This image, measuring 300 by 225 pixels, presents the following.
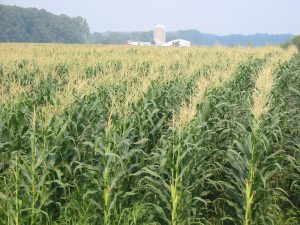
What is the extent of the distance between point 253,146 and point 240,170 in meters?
0.37

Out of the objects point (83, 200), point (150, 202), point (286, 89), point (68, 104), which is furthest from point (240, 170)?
point (286, 89)

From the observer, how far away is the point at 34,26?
384 ft

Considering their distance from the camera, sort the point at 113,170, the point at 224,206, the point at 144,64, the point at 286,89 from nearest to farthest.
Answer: the point at 113,170 → the point at 224,206 → the point at 286,89 → the point at 144,64

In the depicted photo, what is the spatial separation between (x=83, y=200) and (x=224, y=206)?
2144mm

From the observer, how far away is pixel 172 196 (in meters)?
4.77

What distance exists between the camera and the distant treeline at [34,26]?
110688 millimetres

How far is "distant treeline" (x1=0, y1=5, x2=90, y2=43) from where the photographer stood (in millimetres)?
110688

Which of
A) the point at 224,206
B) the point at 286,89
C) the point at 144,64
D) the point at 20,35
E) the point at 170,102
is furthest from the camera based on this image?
the point at 20,35

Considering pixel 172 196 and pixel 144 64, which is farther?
pixel 144 64

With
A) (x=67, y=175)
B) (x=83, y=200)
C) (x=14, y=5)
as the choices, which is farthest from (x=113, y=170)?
(x=14, y=5)

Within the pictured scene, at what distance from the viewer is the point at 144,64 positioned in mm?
19656

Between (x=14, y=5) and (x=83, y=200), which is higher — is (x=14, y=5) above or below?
above

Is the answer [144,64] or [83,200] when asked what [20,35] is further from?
[83,200]

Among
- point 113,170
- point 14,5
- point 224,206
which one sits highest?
point 14,5
